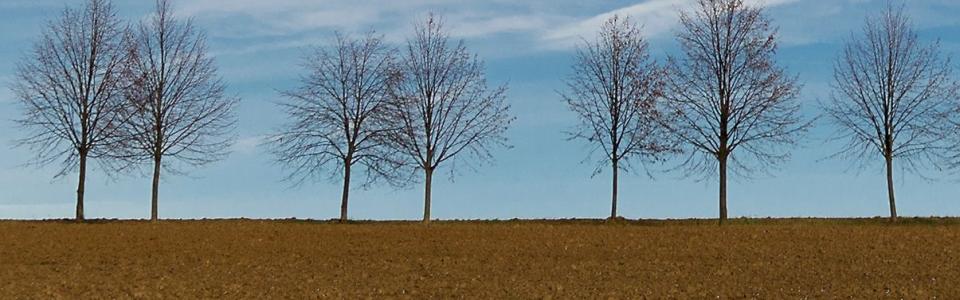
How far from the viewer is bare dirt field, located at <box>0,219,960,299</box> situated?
1722 centimetres

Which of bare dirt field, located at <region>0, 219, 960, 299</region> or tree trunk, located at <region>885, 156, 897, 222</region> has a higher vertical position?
tree trunk, located at <region>885, 156, 897, 222</region>

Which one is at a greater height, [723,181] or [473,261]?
[723,181]

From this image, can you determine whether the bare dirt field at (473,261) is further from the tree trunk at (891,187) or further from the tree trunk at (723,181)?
the tree trunk at (891,187)

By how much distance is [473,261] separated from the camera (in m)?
21.0

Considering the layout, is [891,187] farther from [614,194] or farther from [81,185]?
[81,185]

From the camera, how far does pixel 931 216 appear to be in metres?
35.2

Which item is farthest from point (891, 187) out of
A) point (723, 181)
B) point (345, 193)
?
point (345, 193)

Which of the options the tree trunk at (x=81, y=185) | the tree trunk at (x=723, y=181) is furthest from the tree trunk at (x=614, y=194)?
the tree trunk at (x=81, y=185)

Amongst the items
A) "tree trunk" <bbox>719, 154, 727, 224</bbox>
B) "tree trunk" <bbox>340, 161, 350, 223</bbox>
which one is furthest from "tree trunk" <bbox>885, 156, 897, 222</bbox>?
"tree trunk" <bbox>340, 161, 350, 223</bbox>

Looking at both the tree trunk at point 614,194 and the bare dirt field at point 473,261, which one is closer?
the bare dirt field at point 473,261

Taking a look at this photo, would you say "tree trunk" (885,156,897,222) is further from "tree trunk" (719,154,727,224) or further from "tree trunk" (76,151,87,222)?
"tree trunk" (76,151,87,222)

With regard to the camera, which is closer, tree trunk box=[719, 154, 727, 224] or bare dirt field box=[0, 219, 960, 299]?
bare dirt field box=[0, 219, 960, 299]

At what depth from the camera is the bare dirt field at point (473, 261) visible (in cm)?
1722

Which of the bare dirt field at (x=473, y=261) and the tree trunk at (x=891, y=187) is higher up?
the tree trunk at (x=891, y=187)
